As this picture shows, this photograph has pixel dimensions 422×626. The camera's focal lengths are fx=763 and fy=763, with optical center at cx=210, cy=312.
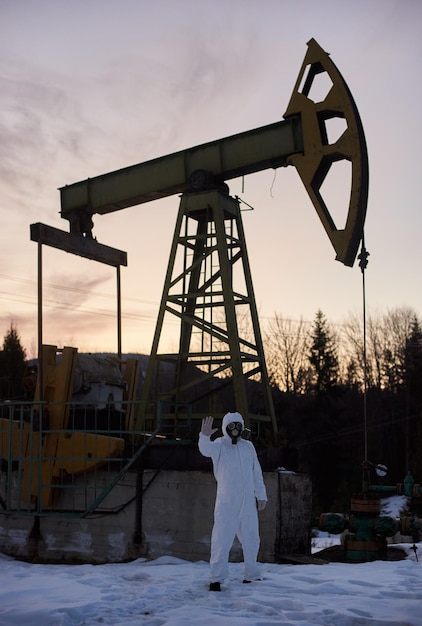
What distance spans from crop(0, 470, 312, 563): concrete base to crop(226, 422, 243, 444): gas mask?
2486mm

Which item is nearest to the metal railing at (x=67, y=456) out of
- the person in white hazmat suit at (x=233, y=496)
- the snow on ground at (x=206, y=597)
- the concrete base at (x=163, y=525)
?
the concrete base at (x=163, y=525)

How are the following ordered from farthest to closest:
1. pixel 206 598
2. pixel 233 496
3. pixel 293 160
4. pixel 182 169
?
1. pixel 182 169
2. pixel 293 160
3. pixel 233 496
4. pixel 206 598

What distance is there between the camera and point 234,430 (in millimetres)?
6746

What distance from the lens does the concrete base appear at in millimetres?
9016

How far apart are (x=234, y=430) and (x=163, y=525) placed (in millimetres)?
3187

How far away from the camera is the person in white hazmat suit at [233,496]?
20.9ft

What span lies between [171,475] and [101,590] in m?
3.49

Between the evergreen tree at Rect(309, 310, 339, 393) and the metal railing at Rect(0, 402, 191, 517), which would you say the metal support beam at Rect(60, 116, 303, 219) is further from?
the evergreen tree at Rect(309, 310, 339, 393)

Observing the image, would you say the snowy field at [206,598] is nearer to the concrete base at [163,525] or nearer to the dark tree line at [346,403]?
the concrete base at [163,525]

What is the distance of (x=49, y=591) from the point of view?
589 cm

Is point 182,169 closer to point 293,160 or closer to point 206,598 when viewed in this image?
point 293,160

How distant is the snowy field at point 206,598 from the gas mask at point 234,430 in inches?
48.8

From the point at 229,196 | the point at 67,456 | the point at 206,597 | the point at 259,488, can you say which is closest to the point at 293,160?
the point at 229,196

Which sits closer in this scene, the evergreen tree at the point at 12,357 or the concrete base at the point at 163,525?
the concrete base at the point at 163,525
